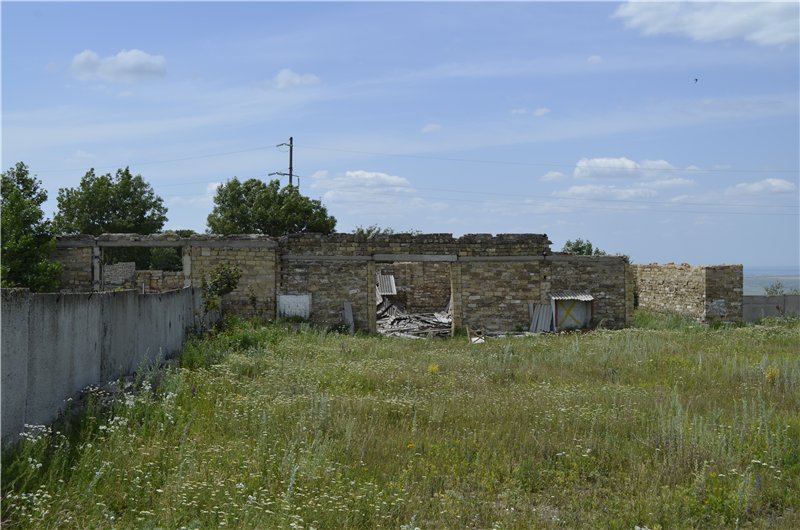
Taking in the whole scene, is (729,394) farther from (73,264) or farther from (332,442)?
(73,264)

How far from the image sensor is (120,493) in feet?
19.4

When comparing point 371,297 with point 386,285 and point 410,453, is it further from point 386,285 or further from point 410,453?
point 410,453

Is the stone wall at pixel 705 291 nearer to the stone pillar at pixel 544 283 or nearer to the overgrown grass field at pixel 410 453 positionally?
the stone pillar at pixel 544 283

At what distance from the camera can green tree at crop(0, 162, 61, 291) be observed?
19.7 meters

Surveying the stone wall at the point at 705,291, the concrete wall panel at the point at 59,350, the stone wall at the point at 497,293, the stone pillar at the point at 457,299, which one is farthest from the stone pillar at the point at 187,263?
the stone wall at the point at 705,291

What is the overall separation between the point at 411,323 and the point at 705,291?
9746 millimetres

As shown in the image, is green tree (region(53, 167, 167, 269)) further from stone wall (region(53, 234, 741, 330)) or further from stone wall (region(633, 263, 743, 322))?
stone wall (region(633, 263, 743, 322))

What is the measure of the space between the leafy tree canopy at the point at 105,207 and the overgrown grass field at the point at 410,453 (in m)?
27.1

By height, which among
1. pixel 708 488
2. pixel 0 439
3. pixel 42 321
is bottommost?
pixel 708 488

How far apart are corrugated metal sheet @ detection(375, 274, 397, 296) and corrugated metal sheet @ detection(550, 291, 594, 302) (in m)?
9.09

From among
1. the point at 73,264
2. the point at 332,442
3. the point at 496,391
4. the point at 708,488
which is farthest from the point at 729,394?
the point at 73,264

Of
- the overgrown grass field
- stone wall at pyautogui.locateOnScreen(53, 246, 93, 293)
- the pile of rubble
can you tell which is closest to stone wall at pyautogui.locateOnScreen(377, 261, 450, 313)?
the pile of rubble

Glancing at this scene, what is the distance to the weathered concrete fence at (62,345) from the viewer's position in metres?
6.20

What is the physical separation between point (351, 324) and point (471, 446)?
13.4m
